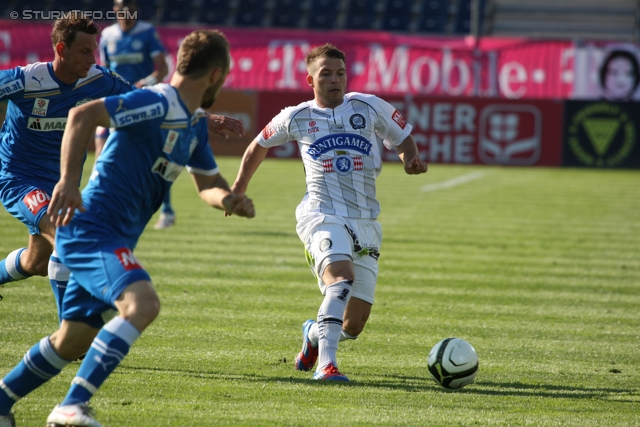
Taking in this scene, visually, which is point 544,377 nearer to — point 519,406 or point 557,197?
point 519,406

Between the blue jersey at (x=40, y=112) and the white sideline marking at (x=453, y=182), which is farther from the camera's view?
the white sideline marking at (x=453, y=182)

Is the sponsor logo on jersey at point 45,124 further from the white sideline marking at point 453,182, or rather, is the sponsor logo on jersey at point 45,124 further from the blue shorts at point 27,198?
the white sideline marking at point 453,182

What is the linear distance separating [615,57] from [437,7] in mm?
7055

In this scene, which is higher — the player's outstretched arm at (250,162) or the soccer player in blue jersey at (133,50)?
the soccer player in blue jersey at (133,50)

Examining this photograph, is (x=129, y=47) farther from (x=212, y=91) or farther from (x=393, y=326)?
(x=212, y=91)

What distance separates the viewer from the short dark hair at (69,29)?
5422 mm

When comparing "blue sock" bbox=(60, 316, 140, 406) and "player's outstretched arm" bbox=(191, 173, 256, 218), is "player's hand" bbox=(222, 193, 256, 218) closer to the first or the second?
"player's outstretched arm" bbox=(191, 173, 256, 218)

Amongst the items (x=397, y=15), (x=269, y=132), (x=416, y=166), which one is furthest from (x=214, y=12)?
(x=416, y=166)

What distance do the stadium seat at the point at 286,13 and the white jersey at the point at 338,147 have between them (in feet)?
83.3

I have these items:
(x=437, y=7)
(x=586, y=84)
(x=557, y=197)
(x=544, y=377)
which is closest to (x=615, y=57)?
(x=586, y=84)

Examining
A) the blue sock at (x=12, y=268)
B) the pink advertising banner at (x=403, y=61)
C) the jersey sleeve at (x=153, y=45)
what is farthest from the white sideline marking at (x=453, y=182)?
the blue sock at (x=12, y=268)

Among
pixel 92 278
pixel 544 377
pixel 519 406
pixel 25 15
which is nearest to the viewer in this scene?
pixel 92 278

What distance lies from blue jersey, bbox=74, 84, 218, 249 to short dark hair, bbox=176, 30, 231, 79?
0.13 m

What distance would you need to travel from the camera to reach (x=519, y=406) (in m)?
4.96
